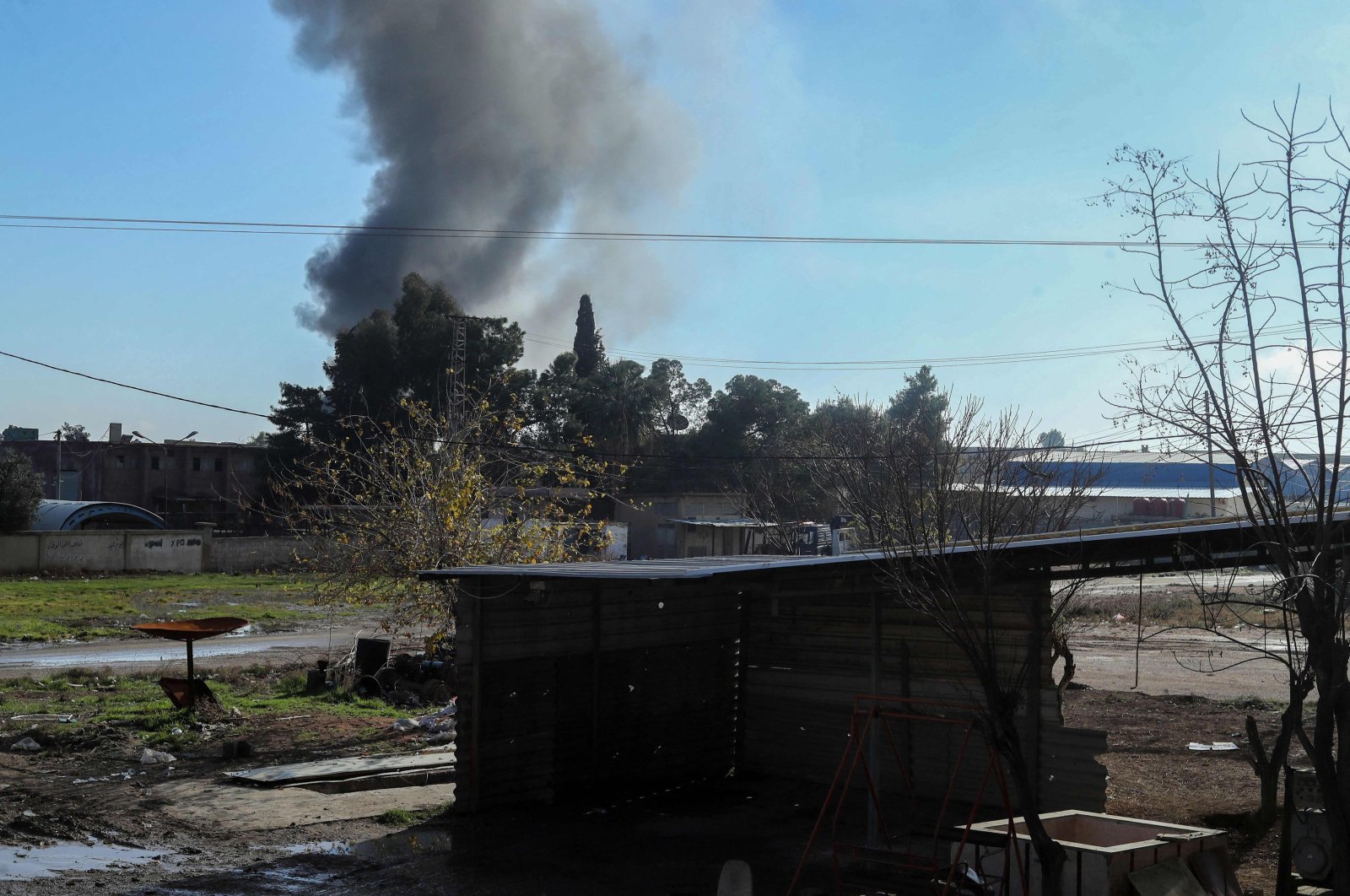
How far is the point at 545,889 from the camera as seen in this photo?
9.42 m

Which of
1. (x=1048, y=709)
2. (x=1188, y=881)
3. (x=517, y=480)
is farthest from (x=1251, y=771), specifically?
(x=517, y=480)

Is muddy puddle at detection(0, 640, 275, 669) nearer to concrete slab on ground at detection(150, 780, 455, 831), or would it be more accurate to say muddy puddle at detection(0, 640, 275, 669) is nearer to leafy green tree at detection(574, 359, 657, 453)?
concrete slab on ground at detection(150, 780, 455, 831)

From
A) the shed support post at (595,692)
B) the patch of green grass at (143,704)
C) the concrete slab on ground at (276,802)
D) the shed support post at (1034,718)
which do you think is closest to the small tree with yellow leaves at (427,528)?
the patch of green grass at (143,704)

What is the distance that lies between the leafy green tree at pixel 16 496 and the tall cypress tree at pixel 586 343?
3129 centimetres

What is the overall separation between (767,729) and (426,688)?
714 centimetres

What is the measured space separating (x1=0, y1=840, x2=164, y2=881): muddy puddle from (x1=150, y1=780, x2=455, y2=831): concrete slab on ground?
1.09 metres

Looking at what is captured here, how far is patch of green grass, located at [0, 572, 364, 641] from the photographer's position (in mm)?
30688

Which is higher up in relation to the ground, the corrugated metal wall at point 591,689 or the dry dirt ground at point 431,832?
the corrugated metal wall at point 591,689

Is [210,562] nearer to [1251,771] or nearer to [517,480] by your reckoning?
[517,480]

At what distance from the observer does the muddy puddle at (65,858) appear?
9.40m

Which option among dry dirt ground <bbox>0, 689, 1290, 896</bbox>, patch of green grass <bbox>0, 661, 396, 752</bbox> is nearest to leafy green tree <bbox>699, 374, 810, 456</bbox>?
patch of green grass <bbox>0, 661, 396, 752</bbox>

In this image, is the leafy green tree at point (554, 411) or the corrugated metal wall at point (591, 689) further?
the leafy green tree at point (554, 411)

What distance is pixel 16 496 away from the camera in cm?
5041

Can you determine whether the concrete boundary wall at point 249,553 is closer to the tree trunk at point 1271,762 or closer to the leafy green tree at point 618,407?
the leafy green tree at point 618,407
